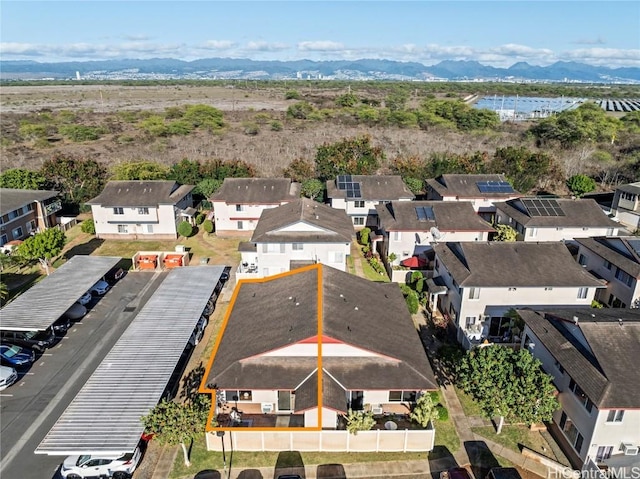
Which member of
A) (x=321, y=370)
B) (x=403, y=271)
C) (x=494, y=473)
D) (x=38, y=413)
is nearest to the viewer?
(x=494, y=473)

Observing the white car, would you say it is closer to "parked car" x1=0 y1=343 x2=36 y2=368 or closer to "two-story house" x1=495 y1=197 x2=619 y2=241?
"parked car" x1=0 y1=343 x2=36 y2=368

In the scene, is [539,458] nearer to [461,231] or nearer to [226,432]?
[226,432]

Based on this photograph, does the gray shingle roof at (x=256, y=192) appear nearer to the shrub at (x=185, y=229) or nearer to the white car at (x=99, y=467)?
the shrub at (x=185, y=229)

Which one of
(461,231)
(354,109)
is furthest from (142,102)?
(461,231)

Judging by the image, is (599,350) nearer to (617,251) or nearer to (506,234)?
(617,251)

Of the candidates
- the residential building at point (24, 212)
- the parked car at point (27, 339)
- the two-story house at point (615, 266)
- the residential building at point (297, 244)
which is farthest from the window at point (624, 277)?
the residential building at point (24, 212)
